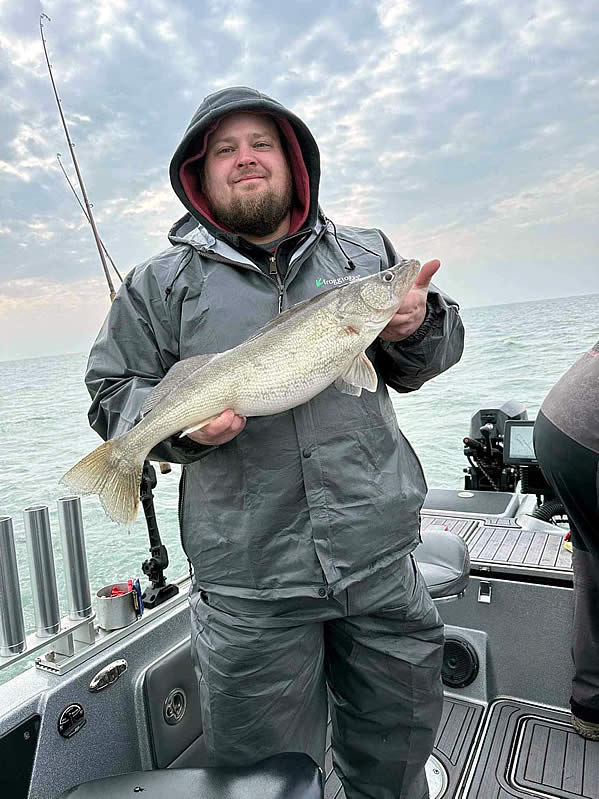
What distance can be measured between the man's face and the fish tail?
881 millimetres

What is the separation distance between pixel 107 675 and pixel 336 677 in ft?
2.68

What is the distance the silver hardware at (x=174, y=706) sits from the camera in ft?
7.45

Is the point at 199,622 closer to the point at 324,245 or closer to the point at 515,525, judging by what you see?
the point at 324,245

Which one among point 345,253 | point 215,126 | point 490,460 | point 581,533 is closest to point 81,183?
point 215,126

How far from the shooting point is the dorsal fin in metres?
1.69

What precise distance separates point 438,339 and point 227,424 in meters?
0.74

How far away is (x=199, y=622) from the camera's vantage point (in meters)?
1.96

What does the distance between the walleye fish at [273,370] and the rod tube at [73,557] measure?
1.89 ft

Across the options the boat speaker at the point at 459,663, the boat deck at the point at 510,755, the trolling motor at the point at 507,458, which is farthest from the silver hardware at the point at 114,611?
the trolling motor at the point at 507,458

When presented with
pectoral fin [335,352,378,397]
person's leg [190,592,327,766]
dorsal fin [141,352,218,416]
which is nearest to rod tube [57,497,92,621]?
person's leg [190,592,327,766]

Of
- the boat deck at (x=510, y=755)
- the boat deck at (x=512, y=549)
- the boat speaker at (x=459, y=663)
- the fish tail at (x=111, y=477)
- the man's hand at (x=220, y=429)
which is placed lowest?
the boat deck at (x=510, y=755)

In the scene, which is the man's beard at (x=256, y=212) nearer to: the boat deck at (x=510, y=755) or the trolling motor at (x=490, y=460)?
the boat deck at (x=510, y=755)

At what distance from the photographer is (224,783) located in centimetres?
134

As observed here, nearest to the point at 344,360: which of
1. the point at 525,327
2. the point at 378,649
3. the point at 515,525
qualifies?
the point at 378,649
